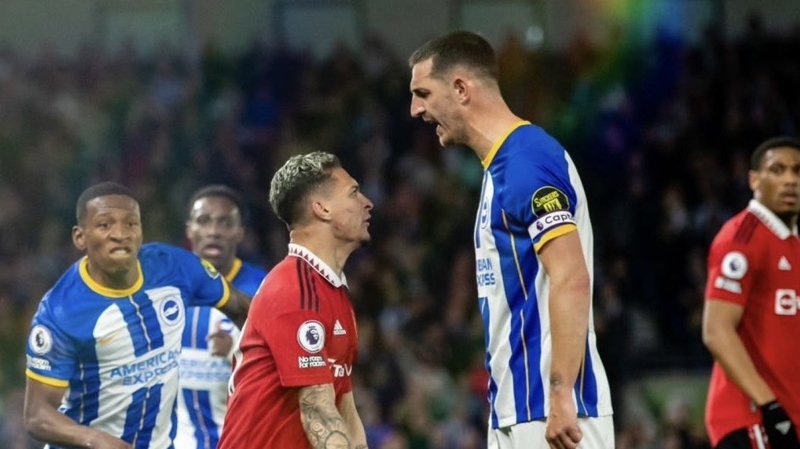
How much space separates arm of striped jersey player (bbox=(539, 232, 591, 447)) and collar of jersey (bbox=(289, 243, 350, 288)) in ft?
2.53

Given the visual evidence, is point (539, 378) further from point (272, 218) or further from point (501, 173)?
point (272, 218)

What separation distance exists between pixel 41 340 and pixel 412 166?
31.7 ft

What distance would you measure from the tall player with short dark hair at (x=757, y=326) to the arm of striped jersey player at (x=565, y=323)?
7.47ft

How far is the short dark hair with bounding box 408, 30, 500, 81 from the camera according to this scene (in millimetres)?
5148

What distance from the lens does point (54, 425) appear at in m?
5.93

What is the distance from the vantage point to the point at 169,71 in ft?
56.7

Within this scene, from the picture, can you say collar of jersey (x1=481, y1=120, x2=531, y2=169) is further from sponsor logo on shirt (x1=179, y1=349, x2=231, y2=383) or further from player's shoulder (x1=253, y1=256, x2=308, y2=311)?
sponsor logo on shirt (x1=179, y1=349, x2=231, y2=383)

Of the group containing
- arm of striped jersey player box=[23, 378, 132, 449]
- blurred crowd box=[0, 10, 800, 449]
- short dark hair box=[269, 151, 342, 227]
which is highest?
blurred crowd box=[0, 10, 800, 449]

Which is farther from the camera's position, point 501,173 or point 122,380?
point 122,380

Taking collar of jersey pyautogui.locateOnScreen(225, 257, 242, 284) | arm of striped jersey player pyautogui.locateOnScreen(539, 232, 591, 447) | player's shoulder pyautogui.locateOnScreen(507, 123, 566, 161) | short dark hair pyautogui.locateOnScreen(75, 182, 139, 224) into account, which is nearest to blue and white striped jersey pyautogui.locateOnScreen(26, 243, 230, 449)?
short dark hair pyautogui.locateOnScreen(75, 182, 139, 224)

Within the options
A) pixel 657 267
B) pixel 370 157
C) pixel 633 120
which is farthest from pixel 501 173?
pixel 633 120

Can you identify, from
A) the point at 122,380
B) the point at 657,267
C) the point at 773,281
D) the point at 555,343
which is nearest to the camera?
the point at 555,343

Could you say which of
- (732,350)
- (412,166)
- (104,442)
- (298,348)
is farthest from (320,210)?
(412,166)

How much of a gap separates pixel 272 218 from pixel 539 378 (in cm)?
968
